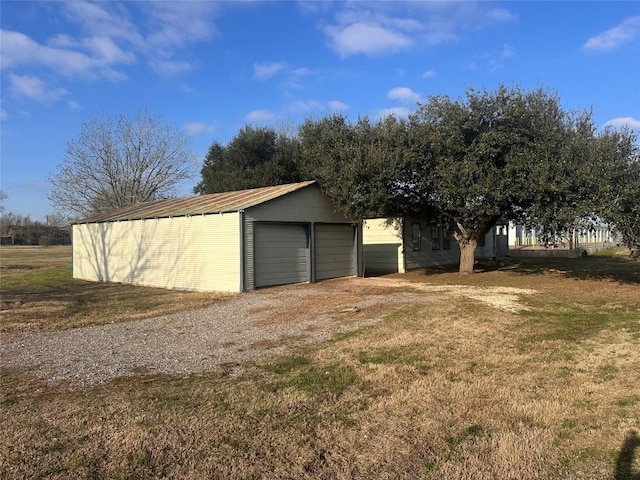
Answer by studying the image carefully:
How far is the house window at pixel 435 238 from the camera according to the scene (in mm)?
25366

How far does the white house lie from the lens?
22609mm

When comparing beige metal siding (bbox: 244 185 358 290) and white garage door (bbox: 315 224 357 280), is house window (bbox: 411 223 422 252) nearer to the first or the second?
white garage door (bbox: 315 224 357 280)

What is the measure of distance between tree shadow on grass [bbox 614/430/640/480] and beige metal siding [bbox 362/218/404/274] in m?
18.6

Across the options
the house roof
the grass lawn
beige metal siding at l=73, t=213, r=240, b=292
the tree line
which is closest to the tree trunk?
the tree line

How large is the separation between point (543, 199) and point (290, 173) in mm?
18386

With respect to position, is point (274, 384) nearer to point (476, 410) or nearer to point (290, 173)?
point (476, 410)

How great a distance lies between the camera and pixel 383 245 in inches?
922

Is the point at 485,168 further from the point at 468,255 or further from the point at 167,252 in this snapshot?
the point at 167,252

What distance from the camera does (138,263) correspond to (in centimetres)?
1889

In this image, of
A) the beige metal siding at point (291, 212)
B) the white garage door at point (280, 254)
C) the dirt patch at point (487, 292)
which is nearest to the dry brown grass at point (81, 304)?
the beige metal siding at point (291, 212)

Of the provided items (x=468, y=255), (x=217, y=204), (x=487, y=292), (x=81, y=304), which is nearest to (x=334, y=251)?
(x=217, y=204)

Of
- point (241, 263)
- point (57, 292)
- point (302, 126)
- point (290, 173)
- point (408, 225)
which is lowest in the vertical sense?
point (57, 292)

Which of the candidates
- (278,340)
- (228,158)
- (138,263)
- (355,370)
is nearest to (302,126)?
(228,158)

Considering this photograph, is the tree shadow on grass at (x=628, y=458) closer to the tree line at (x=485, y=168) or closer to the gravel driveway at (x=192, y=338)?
the gravel driveway at (x=192, y=338)
